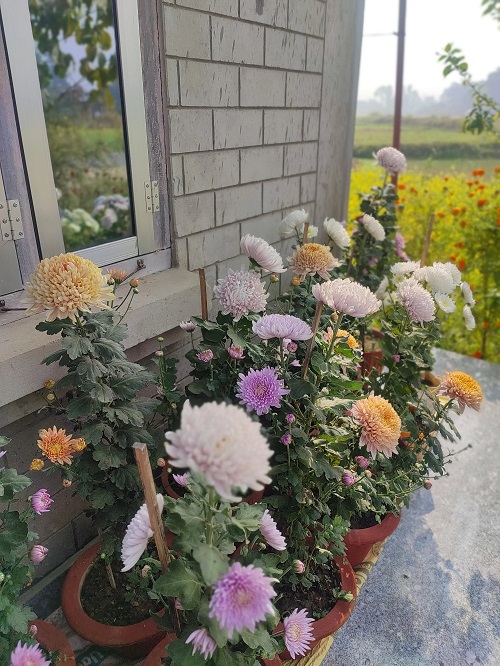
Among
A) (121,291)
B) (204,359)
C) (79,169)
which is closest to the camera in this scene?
(204,359)

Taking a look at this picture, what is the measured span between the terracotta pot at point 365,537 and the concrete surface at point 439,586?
134 mm

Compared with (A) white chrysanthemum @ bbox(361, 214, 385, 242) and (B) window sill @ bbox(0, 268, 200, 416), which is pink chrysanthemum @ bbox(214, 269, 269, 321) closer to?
(B) window sill @ bbox(0, 268, 200, 416)

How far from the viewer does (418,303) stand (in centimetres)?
139

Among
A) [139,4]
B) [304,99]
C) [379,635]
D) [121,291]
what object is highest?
[139,4]

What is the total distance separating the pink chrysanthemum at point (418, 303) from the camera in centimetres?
139

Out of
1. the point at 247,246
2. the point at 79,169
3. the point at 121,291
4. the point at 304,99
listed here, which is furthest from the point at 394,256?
the point at 79,169

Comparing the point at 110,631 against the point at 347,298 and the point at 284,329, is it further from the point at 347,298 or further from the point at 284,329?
the point at 347,298

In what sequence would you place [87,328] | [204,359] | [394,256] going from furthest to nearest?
[394,256]
[204,359]
[87,328]

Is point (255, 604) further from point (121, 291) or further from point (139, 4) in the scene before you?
point (139, 4)

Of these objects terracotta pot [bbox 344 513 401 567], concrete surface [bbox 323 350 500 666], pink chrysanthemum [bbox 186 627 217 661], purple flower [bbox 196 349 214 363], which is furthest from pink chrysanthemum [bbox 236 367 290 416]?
concrete surface [bbox 323 350 500 666]

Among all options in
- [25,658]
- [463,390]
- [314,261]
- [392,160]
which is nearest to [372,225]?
[392,160]

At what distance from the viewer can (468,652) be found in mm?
1326

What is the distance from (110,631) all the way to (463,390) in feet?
3.87

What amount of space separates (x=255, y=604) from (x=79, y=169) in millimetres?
4278
